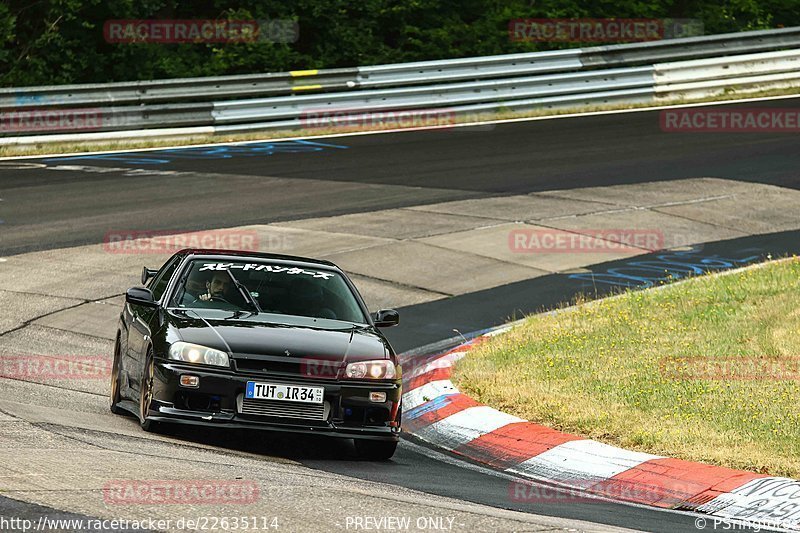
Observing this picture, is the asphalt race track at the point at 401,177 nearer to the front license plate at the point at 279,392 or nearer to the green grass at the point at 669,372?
the green grass at the point at 669,372

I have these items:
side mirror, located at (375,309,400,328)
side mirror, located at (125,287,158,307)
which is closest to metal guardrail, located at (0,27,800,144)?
side mirror, located at (125,287,158,307)

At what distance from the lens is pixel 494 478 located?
28.3 ft

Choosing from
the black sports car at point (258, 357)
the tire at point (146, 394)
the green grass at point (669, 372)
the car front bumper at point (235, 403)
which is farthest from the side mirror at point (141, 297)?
the green grass at point (669, 372)

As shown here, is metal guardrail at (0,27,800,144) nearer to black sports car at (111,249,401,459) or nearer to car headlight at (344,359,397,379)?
black sports car at (111,249,401,459)

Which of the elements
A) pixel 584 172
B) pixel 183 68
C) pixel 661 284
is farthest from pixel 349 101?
pixel 661 284

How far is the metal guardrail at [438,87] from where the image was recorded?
24.0 m

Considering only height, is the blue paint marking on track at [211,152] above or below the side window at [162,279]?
above

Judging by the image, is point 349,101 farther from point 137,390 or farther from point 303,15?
point 137,390

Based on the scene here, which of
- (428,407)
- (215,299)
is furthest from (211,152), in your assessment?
(215,299)

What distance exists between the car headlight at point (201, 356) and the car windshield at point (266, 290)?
0.95 m

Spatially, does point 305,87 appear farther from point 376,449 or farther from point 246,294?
point 376,449

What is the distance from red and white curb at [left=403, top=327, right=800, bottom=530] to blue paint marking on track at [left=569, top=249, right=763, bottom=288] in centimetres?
562

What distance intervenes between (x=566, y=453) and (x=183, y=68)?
20377mm

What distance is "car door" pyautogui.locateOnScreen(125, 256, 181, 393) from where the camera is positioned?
948 centimetres
